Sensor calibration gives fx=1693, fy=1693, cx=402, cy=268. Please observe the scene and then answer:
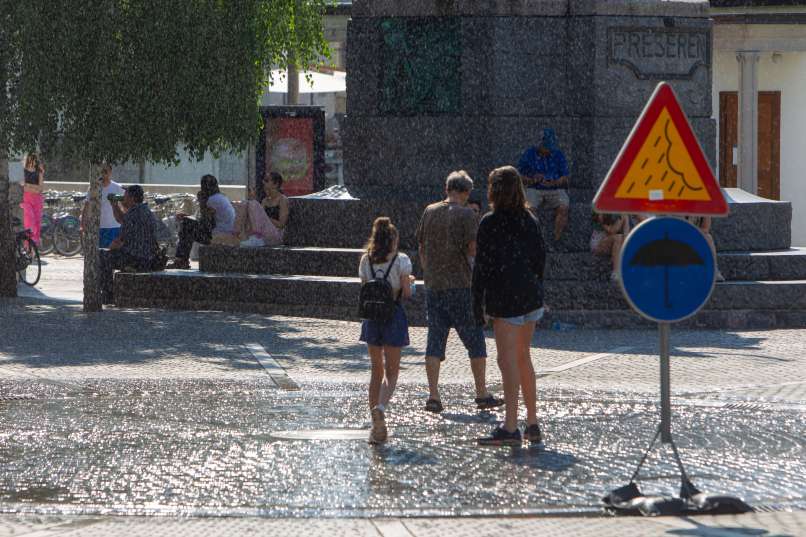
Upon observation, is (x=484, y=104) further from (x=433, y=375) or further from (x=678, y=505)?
(x=678, y=505)

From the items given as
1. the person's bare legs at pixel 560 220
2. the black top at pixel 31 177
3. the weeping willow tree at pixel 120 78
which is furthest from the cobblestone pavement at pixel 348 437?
the black top at pixel 31 177

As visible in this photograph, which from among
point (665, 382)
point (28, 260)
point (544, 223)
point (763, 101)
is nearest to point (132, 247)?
point (28, 260)

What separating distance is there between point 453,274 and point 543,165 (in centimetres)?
674

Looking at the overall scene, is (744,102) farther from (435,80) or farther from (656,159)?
(656,159)

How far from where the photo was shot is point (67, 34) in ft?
57.1

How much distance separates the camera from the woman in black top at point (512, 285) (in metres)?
9.45

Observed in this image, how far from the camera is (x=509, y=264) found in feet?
31.1

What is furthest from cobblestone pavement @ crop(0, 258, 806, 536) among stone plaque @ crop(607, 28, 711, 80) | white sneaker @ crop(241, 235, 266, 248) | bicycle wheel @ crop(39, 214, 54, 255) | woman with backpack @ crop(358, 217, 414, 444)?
bicycle wheel @ crop(39, 214, 54, 255)

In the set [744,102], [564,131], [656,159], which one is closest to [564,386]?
[656,159]

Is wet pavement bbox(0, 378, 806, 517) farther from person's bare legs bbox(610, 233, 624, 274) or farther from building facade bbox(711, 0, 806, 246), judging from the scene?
building facade bbox(711, 0, 806, 246)

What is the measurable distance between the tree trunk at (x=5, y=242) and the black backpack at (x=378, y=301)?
430 inches

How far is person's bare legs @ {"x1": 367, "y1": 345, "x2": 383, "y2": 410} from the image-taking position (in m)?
9.77

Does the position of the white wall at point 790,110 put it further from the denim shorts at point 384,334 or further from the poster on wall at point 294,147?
the denim shorts at point 384,334

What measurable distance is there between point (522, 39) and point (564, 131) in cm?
112
